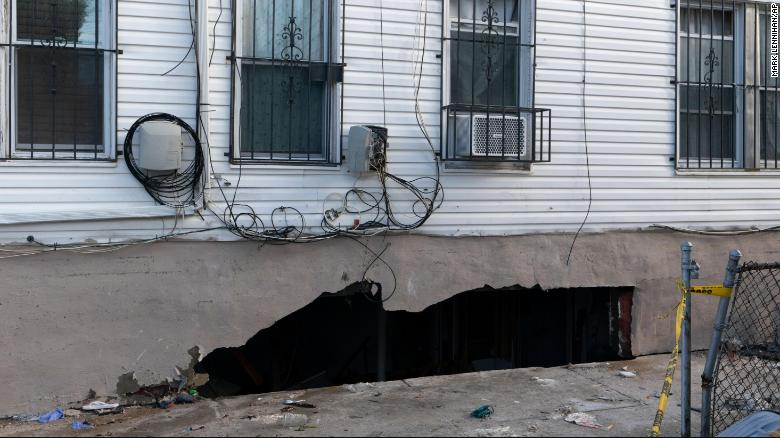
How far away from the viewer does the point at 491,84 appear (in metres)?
7.87

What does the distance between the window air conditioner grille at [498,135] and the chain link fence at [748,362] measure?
222 centimetres

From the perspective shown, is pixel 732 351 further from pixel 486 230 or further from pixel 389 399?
pixel 389 399

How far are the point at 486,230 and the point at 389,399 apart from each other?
1902 millimetres

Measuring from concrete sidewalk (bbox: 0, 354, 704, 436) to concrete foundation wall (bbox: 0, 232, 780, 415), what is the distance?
0.39m

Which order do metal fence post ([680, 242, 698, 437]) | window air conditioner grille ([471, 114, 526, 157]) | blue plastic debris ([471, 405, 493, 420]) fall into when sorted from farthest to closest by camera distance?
window air conditioner grille ([471, 114, 526, 157]) < blue plastic debris ([471, 405, 493, 420]) < metal fence post ([680, 242, 698, 437])

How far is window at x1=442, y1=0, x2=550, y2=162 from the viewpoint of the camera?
7453 mm

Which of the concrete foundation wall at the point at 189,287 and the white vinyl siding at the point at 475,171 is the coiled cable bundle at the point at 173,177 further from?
the concrete foundation wall at the point at 189,287

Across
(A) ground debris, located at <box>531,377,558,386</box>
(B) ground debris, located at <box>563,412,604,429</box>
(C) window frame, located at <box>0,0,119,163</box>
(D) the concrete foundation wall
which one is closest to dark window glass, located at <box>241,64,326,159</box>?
(D) the concrete foundation wall

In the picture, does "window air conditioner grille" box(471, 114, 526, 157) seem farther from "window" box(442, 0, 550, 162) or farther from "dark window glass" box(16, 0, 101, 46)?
"dark window glass" box(16, 0, 101, 46)

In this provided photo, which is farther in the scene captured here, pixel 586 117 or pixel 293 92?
pixel 586 117

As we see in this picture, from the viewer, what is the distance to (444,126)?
7512 mm

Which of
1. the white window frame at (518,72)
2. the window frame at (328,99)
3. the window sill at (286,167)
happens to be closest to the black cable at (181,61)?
the window frame at (328,99)

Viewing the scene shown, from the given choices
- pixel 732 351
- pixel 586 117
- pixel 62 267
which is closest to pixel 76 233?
pixel 62 267

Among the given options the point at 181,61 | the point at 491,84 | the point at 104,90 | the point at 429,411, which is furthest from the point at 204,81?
the point at 429,411
